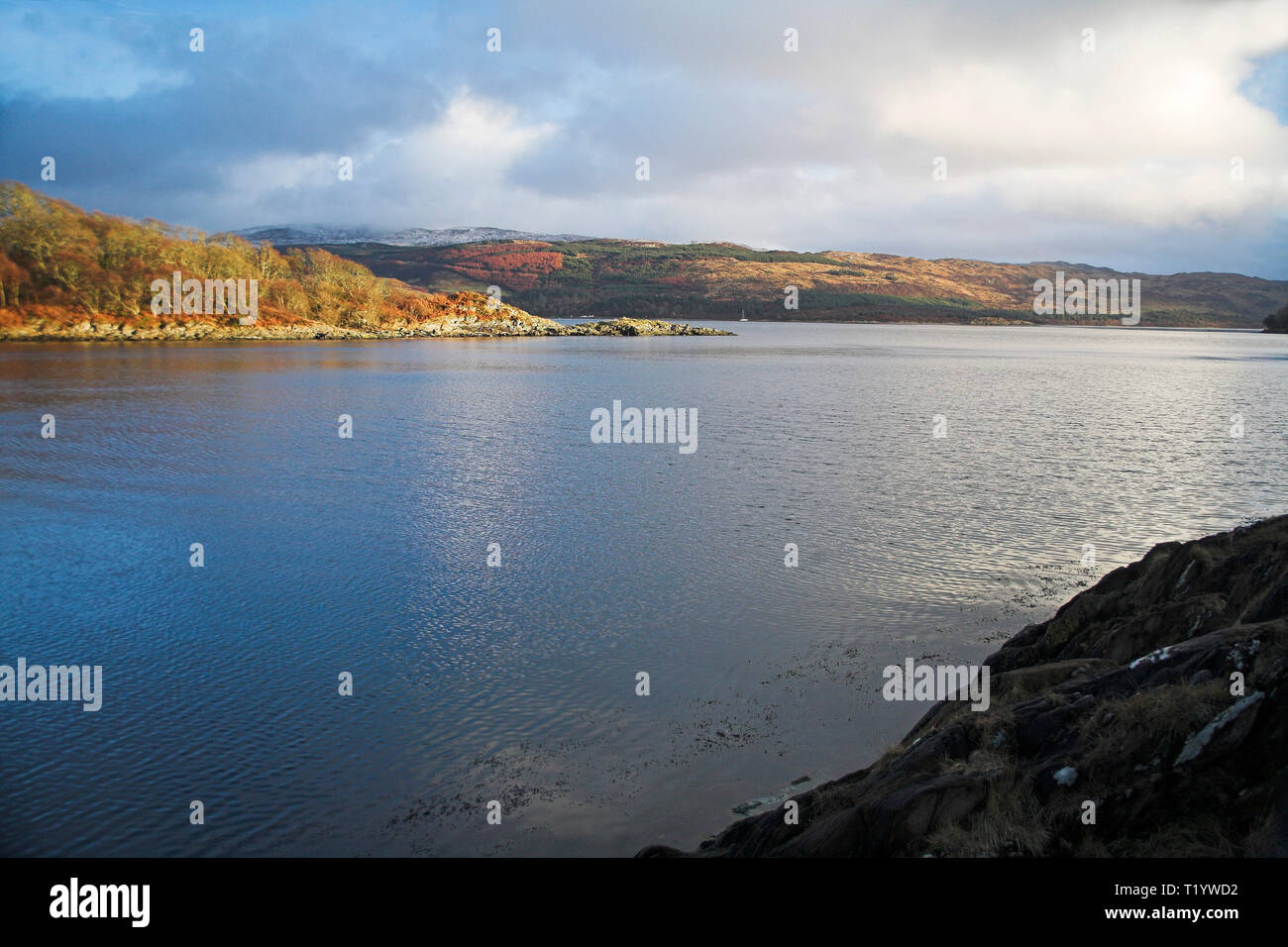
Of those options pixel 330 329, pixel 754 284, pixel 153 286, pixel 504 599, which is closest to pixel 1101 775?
pixel 504 599

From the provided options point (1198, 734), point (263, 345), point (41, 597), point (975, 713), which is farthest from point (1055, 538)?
point (263, 345)

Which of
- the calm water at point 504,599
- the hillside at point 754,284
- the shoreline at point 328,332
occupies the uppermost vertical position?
the hillside at point 754,284

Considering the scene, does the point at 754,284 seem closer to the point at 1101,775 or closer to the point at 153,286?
the point at 153,286

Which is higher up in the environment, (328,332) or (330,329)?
(330,329)

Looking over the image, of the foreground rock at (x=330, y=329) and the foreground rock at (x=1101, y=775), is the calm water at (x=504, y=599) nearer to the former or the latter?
the foreground rock at (x=1101, y=775)

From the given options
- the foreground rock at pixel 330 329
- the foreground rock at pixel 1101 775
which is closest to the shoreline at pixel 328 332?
the foreground rock at pixel 330 329
